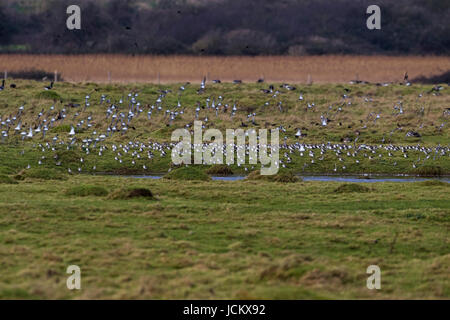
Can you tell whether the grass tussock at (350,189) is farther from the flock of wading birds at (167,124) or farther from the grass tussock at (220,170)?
the flock of wading birds at (167,124)

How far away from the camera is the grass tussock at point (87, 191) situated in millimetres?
27328

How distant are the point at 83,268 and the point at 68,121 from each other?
1430 inches

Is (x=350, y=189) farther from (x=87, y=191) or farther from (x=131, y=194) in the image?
(x=87, y=191)

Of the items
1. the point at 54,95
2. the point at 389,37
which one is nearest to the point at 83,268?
the point at 54,95

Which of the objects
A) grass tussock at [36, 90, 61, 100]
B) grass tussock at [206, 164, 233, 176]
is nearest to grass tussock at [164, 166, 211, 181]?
grass tussock at [206, 164, 233, 176]

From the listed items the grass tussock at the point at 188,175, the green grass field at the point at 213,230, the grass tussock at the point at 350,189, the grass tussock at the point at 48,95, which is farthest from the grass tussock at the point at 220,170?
the grass tussock at the point at 48,95

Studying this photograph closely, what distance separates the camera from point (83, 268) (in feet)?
57.5

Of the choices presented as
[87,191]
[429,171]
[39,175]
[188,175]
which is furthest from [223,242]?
[429,171]

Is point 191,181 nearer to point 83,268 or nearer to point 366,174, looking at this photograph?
point 366,174

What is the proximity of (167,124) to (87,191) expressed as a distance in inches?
1033

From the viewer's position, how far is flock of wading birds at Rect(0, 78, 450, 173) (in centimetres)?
4244

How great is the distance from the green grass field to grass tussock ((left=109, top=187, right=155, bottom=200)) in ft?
0.13

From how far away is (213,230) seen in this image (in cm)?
2195

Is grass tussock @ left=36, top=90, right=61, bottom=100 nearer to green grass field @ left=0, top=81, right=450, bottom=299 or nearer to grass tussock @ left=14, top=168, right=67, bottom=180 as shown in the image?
green grass field @ left=0, top=81, right=450, bottom=299
